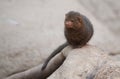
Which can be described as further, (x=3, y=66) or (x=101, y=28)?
(x=101, y=28)

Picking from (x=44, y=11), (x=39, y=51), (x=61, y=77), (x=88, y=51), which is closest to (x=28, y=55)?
(x=39, y=51)

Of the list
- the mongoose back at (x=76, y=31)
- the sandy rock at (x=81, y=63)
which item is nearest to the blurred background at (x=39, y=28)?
the mongoose back at (x=76, y=31)

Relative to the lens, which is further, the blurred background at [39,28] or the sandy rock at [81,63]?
the blurred background at [39,28]

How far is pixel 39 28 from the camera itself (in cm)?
848

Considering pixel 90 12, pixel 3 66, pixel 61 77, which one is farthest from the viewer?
pixel 90 12

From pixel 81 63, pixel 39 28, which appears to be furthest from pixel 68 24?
pixel 39 28

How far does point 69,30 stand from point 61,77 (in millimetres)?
1223

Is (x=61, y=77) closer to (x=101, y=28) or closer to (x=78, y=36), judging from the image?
(x=78, y=36)

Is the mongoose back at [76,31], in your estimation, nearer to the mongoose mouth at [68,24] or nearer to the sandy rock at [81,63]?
the mongoose mouth at [68,24]

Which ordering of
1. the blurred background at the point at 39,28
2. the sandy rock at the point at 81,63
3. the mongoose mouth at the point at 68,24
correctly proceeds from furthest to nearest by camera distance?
1. the blurred background at the point at 39,28
2. the mongoose mouth at the point at 68,24
3. the sandy rock at the point at 81,63

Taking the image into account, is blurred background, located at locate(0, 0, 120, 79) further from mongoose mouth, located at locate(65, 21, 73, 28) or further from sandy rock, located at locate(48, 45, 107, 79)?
sandy rock, located at locate(48, 45, 107, 79)

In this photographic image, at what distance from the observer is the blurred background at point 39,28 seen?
25.1ft

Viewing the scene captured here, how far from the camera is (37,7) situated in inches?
358

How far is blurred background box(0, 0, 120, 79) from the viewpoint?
7648 millimetres
